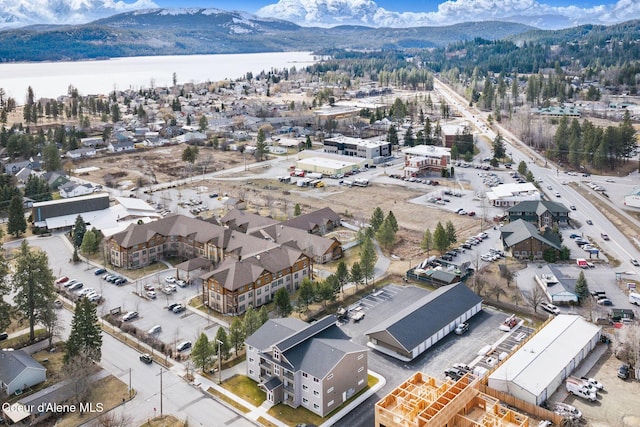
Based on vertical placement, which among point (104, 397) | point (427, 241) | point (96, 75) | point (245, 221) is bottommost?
point (104, 397)

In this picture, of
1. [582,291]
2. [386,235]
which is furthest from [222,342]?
[582,291]

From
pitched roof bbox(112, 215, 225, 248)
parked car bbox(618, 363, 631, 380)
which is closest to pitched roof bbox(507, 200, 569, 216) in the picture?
parked car bbox(618, 363, 631, 380)

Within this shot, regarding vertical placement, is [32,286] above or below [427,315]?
above

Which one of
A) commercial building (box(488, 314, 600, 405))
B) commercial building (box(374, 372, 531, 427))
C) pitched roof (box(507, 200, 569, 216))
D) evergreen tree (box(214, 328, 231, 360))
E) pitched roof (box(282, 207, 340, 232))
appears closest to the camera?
commercial building (box(374, 372, 531, 427))

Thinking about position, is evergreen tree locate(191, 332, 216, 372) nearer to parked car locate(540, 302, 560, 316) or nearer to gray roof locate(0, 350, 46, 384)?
gray roof locate(0, 350, 46, 384)

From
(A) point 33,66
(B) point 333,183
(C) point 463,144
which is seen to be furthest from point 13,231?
(A) point 33,66

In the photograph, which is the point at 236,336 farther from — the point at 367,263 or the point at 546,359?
the point at 546,359

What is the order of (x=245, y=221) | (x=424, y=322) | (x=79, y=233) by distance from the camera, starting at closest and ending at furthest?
1. (x=424, y=322)
2. (x=79, y=233)
3. (x=245, y=221)

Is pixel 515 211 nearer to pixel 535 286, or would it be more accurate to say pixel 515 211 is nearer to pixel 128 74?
pixel 535 286
